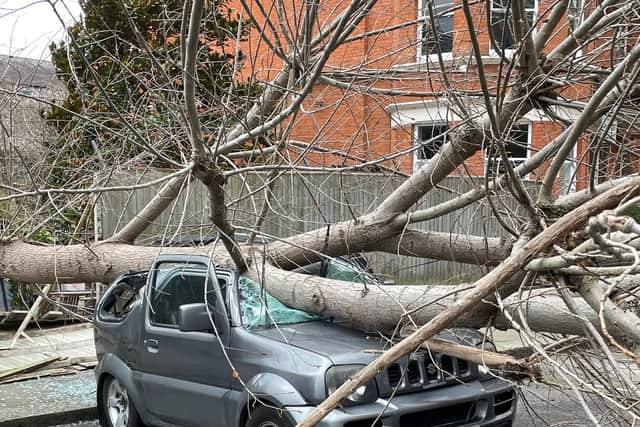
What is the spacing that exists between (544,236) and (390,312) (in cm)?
175

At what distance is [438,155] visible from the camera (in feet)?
18.9

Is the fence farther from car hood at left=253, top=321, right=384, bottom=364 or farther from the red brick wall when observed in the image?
car hood at left=253, top=321, right=384, bottom=364

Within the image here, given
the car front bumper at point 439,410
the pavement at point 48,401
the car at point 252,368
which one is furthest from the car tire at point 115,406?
the car front bumper at point 439,410

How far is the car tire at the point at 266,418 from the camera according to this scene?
5.04m

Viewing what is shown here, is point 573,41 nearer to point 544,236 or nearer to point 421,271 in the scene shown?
point 544,236

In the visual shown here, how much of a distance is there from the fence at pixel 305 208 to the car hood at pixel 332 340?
0.60m

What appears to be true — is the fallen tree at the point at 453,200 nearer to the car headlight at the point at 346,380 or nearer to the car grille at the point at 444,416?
the car headlight at the point at 346,380

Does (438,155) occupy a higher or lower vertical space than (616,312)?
higher

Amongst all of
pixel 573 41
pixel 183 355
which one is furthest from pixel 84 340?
pixel 573 41

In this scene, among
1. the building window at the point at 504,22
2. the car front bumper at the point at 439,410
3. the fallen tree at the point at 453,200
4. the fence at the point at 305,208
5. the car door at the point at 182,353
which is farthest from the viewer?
the fence at the point at 305,208

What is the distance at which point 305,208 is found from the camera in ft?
27.3

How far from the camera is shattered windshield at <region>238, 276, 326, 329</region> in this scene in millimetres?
5801

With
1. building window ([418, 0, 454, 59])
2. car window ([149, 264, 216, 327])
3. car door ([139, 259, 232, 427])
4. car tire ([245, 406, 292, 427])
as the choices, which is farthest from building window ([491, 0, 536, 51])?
car window ([149, 264, 216, 327])

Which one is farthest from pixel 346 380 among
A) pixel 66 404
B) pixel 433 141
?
pixel 66 404
